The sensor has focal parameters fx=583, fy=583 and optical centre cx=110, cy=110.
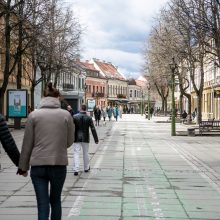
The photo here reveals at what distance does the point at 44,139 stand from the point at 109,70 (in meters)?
143

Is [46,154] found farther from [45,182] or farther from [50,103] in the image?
[50,103]

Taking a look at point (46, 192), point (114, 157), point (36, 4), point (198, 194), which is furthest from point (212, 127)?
point (46, 192)

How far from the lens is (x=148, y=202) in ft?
32.5

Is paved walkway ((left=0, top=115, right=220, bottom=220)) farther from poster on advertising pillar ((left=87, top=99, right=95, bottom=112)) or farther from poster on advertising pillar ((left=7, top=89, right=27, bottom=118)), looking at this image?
poster on advertising pillar ((left=87, top=99, right=95, bottom=112))

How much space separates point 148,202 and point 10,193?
273 cm

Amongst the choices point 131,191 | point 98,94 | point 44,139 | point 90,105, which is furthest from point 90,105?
point 44,139

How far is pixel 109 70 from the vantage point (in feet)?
488

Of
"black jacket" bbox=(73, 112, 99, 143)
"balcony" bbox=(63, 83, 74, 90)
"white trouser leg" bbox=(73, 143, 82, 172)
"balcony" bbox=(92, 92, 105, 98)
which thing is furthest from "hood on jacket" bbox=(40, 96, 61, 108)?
"balcony" bbox=(92, 92, 105, 98)

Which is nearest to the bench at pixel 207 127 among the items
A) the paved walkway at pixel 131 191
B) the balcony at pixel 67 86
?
the paved walkway at pixel 131 191

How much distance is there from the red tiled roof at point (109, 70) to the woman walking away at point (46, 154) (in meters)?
134

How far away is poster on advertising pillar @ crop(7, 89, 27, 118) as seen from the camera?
3475 centimetres

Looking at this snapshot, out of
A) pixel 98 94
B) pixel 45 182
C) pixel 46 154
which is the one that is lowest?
pixel 45 182

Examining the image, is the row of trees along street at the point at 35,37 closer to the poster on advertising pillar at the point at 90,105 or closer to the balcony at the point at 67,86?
the poster on advertising pillar at the point at 90,105

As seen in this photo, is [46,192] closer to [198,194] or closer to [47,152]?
[47,152]
